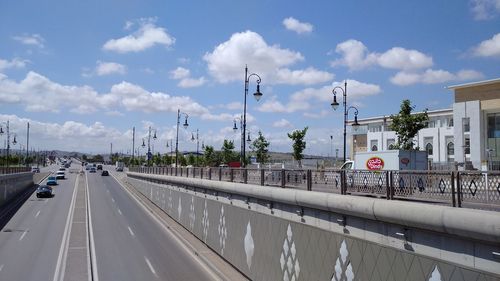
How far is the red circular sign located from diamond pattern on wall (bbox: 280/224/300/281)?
17.3 m

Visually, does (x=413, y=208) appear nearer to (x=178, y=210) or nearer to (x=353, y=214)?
(x=353, y=214)

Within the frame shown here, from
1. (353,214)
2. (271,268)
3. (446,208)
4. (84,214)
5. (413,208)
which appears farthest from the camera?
(84,214)

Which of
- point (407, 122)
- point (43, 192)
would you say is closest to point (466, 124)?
point (407, 122)

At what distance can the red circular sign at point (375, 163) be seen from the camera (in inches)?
1240

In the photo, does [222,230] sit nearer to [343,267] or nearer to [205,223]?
[205,223]

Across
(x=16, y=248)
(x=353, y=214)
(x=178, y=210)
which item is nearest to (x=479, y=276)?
(x=353, y=214)

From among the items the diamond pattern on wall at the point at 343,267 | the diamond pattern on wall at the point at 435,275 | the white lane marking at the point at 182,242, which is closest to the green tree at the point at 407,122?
the white lane marking at the point at 182,242

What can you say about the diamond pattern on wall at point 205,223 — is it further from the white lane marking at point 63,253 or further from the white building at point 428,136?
the white building at point 428,136

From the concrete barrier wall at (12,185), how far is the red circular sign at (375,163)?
1389 inches

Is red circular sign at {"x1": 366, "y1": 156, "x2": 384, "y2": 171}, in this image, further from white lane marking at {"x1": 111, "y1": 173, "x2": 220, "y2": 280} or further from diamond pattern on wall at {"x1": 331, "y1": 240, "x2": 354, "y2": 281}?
diamond pattern on wall at {"x1": 331, "y1": 240, "x2": 354, "y2": 281}

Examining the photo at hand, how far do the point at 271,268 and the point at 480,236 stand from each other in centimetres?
990

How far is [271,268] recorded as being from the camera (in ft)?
53.6

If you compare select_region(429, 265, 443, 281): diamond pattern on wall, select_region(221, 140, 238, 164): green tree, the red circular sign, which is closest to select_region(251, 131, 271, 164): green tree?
select_region(221, 140, 238, 164): green tree

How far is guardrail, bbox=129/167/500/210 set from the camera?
323 inches
